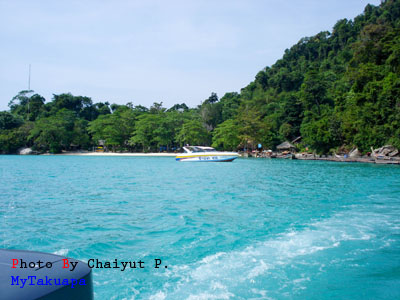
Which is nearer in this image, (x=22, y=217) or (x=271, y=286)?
(x=271, y=286)

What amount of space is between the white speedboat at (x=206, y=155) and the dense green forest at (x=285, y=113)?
10092 mm

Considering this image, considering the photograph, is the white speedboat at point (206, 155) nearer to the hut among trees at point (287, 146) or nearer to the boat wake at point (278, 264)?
the hut among trees at point (287, 146)

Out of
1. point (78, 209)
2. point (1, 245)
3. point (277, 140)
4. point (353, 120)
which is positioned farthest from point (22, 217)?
point (277, 140)

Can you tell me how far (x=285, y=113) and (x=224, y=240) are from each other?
3869 centimetres

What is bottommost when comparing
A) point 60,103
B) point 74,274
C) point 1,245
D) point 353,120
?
point 1,245

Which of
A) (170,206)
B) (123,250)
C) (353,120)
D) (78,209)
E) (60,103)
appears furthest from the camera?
(60,103)

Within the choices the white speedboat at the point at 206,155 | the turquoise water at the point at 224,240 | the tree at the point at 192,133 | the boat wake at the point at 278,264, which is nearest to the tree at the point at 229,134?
the tree at the point at 192,133

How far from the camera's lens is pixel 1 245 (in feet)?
15.7

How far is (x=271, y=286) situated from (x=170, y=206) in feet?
15.7

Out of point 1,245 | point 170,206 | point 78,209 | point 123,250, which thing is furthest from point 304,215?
point 1,245

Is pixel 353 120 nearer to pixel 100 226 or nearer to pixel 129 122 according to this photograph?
pixel 100 226

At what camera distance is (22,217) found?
6.52 metres

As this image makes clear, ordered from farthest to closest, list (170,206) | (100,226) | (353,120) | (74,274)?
(353,120), (170,206), (100,226), (74,274)

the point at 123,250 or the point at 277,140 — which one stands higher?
the point at 277,140
